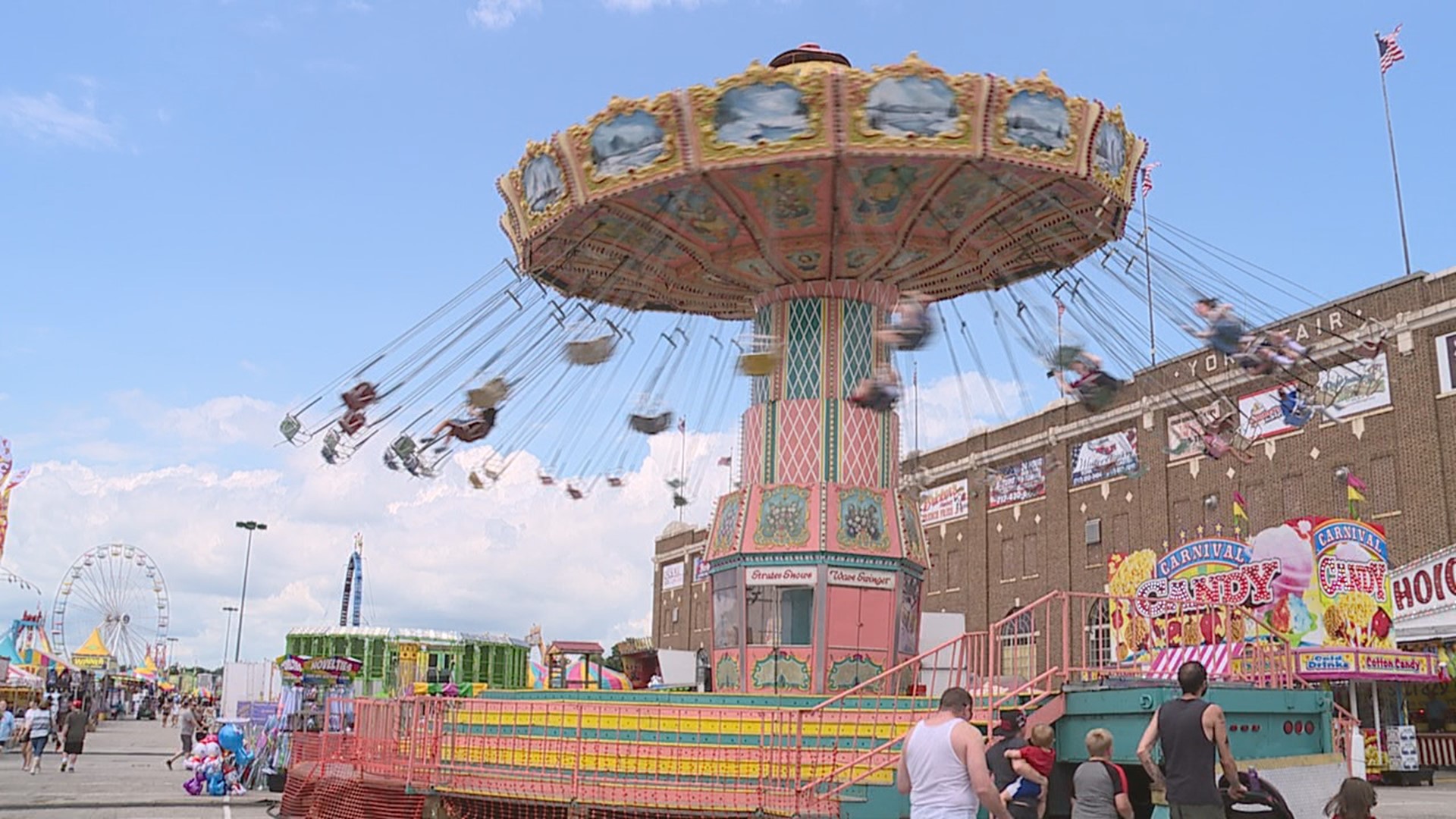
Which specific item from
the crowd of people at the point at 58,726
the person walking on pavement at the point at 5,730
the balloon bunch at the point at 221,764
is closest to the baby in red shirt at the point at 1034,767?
the balloon bunch at the point at 221,764

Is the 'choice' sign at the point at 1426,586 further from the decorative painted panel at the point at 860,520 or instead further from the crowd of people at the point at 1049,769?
the crowd of people at the point at 1049,769

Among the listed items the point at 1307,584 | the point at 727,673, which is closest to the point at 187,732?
the point at 727,673

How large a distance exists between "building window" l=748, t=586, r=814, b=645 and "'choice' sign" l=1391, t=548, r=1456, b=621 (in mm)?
14846

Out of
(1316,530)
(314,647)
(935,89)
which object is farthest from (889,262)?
(314,647)

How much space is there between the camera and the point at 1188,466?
127ft

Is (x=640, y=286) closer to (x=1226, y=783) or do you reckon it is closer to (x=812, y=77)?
(x=812, y=77)

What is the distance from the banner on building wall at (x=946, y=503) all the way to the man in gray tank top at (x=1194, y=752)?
41314mm

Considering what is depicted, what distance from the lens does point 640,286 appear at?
22703 millimetres

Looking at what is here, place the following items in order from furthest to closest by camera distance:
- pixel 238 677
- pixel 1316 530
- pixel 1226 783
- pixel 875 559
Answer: pixel 238 677
pixel 1316 530
pixel 875 559
pixel 1226 783

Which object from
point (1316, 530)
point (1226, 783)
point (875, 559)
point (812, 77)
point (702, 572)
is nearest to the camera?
point (1226, 783)

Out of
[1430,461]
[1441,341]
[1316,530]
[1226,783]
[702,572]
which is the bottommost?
[1226,783]

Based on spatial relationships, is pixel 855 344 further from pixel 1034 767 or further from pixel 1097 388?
pixel 1034 767

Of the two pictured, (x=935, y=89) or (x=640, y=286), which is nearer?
(x=935, y=89)

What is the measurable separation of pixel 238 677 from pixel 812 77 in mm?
23934
